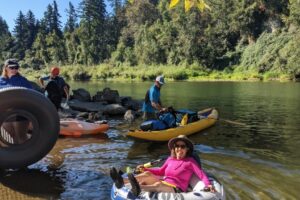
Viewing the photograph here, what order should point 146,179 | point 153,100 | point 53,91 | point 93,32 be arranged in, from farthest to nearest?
1. point 93,32
2. point 53,91
3. point 153,100
4. point 146,179

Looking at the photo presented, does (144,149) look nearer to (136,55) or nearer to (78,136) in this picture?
(78,136)

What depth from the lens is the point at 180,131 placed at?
13.0m

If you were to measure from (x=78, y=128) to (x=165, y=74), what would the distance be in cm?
4851

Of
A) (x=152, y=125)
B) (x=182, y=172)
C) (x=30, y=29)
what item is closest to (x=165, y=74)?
(x=152, y=125)

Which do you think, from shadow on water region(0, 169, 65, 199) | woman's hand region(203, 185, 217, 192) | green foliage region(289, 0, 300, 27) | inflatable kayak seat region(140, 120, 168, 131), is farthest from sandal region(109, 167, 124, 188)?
green foliage region(289, 0, 300, 27)

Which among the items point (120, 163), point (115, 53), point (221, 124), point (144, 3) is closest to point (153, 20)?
point (144, 3)

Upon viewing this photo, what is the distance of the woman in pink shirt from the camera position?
21.9 ft

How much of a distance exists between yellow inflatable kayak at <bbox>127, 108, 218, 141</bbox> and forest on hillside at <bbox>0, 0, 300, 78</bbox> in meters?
34.5

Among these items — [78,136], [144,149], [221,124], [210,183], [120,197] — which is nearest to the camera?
[120,197]

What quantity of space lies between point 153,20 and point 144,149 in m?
78.5

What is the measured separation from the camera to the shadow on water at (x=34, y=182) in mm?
7641

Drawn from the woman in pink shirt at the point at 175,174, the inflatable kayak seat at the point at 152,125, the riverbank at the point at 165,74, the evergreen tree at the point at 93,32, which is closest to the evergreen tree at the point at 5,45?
the evergreen tree at the point at 93,32

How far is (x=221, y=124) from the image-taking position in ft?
54.4

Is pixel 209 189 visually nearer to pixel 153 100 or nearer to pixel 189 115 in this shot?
pixel 153 100
